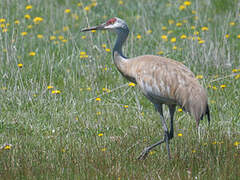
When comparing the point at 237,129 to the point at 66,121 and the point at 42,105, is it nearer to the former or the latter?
the point at 66,121

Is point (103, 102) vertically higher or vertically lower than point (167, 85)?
lower

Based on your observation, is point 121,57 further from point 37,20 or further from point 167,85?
point 37,20

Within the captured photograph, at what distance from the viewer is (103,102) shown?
5.89 m

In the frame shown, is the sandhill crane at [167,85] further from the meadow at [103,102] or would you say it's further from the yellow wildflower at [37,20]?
the yellow wildflower at [37,20]

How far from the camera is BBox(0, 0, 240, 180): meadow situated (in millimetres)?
4488

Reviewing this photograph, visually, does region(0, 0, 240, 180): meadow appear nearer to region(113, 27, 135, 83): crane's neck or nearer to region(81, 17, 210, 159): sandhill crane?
region(81, 17, 210, 159): sandhill crane

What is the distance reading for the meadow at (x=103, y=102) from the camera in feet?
14.7

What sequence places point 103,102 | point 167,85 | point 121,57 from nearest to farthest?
point 167,85, point 121,57, point 103,102

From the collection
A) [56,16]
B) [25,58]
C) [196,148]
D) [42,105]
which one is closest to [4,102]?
[42,105]

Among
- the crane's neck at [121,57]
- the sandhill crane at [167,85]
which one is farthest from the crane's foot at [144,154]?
the crane's neck at [121,57]

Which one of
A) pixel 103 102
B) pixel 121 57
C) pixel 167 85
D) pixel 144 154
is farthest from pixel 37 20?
pixel 144 154

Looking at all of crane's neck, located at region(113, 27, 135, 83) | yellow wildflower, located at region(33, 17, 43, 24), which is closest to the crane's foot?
crane's neck, located at region(113, 27, 135, 83)

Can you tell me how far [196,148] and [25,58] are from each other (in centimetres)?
327

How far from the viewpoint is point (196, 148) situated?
15.5ft
